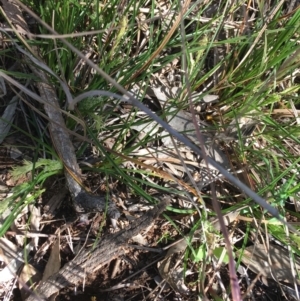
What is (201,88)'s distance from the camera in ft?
4.97

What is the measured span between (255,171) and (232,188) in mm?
93

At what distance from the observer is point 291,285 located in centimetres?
138

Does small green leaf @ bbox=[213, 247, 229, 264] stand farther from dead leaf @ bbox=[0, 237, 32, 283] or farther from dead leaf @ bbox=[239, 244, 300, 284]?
dead leaf @ bbox=[0, 237, 32, 283]

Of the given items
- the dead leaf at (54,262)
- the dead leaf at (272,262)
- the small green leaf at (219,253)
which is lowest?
the dead leaf at (54,262)

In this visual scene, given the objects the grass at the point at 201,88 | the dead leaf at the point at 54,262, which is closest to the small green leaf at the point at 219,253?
the grass at the point at 201,88

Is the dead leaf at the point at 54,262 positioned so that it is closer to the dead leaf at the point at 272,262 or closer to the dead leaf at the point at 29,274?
the dead leaf at the point at 29,274

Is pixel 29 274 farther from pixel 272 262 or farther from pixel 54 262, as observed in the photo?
pixel 272 262

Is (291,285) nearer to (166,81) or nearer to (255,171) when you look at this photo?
(255,171)

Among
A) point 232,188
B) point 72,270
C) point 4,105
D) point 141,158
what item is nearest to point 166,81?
point 141,158

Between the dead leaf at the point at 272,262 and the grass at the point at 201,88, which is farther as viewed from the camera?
the dead leaf at the point at 272,262

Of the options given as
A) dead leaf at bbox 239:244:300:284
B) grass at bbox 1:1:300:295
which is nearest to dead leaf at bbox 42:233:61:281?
grass at bbox 1:1:300:295

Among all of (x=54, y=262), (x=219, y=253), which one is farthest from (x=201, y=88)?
(x=54, y=262)

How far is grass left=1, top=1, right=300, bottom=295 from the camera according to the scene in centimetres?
126

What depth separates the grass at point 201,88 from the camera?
4.13 ft
